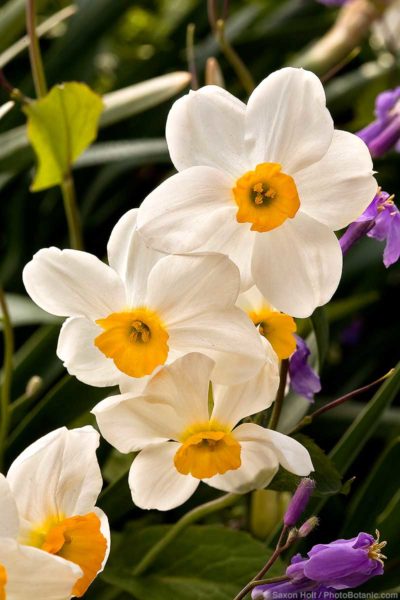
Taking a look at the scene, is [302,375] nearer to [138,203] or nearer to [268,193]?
[268,193]

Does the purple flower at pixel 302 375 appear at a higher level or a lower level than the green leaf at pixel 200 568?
higher

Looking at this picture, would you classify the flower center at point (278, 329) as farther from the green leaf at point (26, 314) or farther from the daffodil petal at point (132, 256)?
the green leaf at point (26, 314)

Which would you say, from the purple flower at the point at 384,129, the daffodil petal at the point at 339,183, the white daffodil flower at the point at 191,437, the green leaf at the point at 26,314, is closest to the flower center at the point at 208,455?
the white daffodil flower at the point at 191,437

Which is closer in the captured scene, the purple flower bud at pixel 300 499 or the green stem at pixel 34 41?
the purple flower bud at pixel 300 499

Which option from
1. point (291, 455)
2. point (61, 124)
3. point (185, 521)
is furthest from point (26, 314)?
point (291, 455)

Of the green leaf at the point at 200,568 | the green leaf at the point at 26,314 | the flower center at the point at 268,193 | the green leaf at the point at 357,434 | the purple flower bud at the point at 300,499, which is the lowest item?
the green leaf at the point at 200,568

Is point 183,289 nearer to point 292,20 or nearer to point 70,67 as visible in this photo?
point 70,67

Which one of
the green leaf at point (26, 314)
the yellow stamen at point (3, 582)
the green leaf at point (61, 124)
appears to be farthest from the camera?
the green leaf at point (26, 314)
